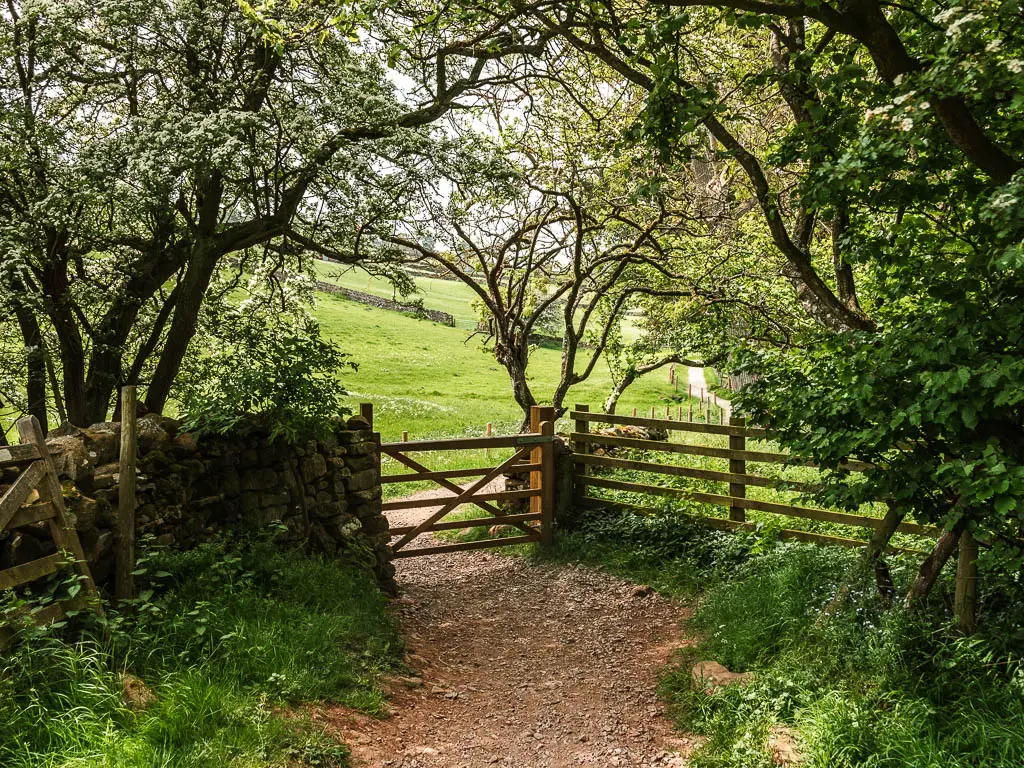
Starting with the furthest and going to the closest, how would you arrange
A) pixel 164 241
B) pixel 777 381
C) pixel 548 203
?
pixel 548 203 < pixel 164 241 < pixel 777 381

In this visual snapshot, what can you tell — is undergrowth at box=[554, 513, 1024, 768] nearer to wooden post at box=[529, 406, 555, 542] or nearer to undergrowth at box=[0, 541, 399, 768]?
undergrowth at box=[0, 541, 399, 768]

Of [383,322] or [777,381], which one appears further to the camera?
[383,322]

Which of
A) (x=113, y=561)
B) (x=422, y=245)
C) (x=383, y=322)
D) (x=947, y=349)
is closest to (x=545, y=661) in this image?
(x=113, y=561)

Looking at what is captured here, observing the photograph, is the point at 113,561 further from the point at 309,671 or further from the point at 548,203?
the point at 548,203

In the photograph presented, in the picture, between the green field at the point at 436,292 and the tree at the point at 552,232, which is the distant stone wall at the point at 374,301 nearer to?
the green field at the point at 436,292

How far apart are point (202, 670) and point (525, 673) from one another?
284 cm

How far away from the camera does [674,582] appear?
7.76 meters

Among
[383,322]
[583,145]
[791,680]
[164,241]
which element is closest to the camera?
[791,680]

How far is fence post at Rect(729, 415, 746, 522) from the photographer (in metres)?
8.11

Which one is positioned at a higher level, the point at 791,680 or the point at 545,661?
the point at 791,680

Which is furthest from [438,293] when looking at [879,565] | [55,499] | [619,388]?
[55,499]

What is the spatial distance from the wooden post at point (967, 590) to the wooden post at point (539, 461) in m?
5.53

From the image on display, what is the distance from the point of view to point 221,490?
627cm

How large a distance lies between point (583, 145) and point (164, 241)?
5.89 m
